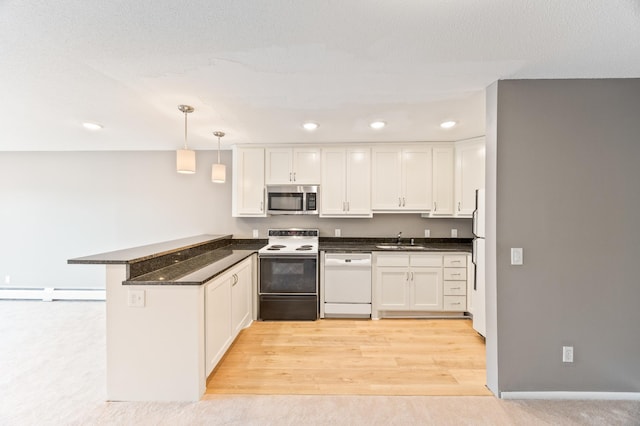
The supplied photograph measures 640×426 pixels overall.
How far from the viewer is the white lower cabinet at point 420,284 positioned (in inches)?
134

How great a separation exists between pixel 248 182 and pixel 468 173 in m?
3.04

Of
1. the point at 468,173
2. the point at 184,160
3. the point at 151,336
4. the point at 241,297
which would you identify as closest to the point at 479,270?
the point at 468,173

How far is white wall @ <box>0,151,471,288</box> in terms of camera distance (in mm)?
4238

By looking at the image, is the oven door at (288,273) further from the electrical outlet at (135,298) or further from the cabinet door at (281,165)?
the electrical outlet at (135,298)

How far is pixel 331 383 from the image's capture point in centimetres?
218

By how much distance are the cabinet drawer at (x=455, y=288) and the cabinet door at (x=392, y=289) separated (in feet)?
1.63

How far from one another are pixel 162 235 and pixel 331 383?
139 inches

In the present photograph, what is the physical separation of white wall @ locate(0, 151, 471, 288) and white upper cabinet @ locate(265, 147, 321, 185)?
839mm

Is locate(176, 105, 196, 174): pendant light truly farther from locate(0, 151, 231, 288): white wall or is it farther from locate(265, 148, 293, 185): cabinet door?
locate(0, 151, 231, 288): white wall

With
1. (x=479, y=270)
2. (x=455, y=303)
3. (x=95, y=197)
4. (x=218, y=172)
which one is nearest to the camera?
(x=479, y=270)

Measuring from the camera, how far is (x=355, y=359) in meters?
2.53

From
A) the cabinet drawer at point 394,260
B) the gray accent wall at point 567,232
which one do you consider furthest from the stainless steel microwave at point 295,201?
the gray accent wall at point 567,232

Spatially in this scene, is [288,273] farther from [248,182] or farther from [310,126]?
[310,126]

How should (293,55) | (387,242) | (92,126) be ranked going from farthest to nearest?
1. (387,242)
2. (92,126)
3. (293,55)
